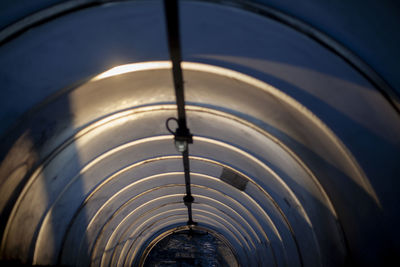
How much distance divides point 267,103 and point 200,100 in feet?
4.50

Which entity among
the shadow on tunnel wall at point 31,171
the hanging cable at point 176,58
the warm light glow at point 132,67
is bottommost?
the shadow on tunnel wall at point 31,171

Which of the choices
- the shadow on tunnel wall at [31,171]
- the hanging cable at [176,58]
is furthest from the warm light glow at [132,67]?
the shadow on tunnel wall at [31,171]

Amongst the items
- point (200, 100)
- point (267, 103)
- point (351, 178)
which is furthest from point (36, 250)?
point (351, 178)

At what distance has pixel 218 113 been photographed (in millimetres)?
5160

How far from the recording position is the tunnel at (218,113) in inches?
109

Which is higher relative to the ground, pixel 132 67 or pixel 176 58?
pixel 132 67

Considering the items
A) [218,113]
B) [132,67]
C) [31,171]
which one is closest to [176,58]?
[132,67]

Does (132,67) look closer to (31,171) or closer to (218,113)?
(218,113)

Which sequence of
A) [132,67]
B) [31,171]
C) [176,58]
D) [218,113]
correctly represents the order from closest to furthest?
[176,58]
[132,67]
[31,171]
[218,113]

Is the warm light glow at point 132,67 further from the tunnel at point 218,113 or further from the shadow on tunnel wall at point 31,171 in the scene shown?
the shadow on tunnel wall at point 31,171

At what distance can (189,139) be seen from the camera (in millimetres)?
5086

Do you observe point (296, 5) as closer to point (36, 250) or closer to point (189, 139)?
point (189, 139)

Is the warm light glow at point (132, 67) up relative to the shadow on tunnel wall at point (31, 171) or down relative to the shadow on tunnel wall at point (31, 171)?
up

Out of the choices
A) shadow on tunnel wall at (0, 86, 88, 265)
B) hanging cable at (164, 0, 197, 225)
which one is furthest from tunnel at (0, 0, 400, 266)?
hanging cable at (164, 0, 197, 225)
